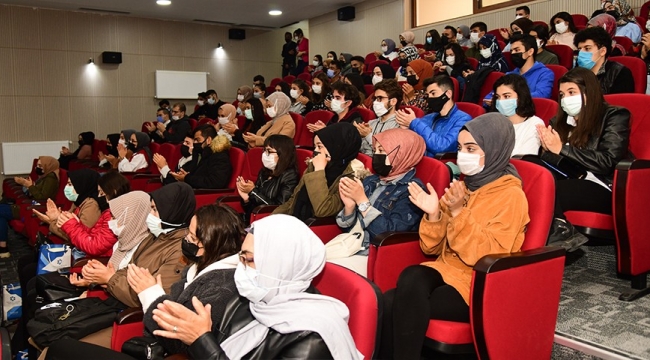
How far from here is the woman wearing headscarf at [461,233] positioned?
190 centimetres

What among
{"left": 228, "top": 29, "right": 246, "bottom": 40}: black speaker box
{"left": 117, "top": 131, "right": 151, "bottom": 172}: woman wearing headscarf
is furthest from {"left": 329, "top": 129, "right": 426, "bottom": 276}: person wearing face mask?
{"left": 228, "top": 29, "right": 246, "bottom": 40}: black speaker box

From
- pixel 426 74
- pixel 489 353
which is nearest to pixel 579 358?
pixel 489 353

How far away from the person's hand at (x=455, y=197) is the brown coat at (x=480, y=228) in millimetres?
34

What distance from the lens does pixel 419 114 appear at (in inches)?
169

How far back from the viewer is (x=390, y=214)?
251 cm

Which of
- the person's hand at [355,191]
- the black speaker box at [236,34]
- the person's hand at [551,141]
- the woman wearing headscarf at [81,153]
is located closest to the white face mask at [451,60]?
the person's hand at [551,141]

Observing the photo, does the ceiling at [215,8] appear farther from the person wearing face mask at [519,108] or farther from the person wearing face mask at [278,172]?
the person wearing face mask at [519,108]

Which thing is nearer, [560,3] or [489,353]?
[489,353]

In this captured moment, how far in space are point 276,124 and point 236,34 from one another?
6.95 metres

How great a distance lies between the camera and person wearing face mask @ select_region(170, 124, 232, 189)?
4.50m

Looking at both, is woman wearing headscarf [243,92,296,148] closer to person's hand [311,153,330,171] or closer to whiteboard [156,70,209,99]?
person's hand [311,153,330,171]

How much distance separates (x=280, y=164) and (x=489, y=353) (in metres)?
2.03

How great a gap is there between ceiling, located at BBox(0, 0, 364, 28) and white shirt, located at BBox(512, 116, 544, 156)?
7009 mm

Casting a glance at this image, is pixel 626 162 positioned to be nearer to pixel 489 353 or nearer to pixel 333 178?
pixel 489 353
